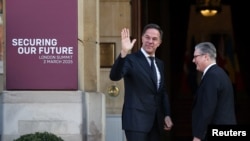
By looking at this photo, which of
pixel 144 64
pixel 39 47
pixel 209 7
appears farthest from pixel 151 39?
pixel 209 7

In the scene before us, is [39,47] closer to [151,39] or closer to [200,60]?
[151,39]

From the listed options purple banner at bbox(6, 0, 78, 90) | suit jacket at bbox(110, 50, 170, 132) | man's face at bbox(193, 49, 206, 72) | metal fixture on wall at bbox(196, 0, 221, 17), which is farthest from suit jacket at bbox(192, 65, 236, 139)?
metal fixture on wall at bbox(196, 0, 221, 17)

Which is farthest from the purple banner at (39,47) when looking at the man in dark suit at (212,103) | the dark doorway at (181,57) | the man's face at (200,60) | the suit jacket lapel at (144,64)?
the dark doorway at (181,57)

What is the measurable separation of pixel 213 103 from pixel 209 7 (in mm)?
6827

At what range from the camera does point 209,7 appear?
14.2 metres

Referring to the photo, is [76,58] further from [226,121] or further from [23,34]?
[226,121]

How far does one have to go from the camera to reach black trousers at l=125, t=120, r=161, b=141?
802 centimetres

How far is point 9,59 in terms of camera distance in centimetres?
976

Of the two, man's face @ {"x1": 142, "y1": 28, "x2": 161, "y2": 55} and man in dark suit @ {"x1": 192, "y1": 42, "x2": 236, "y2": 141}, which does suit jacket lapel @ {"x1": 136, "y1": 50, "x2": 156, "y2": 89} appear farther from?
man in dark suit @ {"x1": 192, "y1": 42, "x2": 236, "y2": 141}

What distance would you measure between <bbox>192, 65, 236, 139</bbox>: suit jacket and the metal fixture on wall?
6.53 metres

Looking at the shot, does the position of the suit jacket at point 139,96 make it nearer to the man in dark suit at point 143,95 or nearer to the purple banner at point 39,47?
the man in dark suit at point 143,95

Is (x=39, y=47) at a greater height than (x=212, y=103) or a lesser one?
greater

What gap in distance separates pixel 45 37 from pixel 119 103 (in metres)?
2.10

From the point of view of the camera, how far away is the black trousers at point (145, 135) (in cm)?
802
